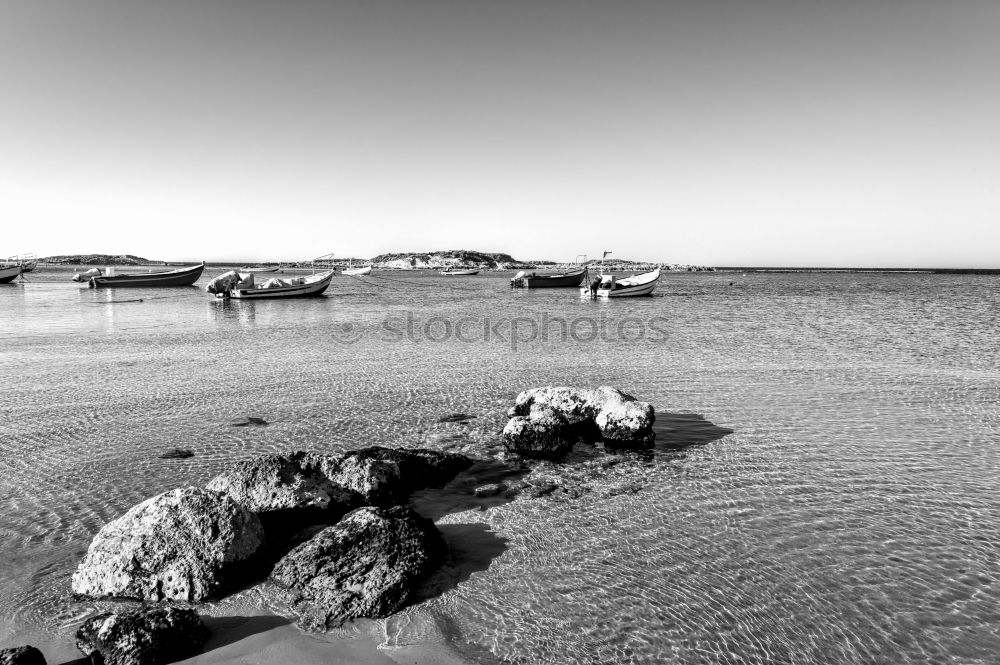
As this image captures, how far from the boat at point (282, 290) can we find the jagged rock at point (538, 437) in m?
41.3

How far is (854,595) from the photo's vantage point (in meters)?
4.89

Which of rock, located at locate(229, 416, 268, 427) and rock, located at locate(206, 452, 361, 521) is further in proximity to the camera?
rock, located at locate(229, 416, 268, 427)

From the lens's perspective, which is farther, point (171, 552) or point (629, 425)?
point (629, 425)

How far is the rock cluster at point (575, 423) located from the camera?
834 centimetres

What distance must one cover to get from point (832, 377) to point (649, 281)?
133 ft

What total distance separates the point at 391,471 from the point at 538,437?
98.9 inches

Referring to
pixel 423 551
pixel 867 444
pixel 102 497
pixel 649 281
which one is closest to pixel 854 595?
pixel 423 551

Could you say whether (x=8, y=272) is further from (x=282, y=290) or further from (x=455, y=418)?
(x=455, y=418)

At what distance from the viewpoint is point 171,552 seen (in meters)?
4.83

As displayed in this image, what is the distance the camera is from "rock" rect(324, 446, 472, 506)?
6.46 meters

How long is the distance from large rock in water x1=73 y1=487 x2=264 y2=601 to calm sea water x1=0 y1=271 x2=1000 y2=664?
268 mm

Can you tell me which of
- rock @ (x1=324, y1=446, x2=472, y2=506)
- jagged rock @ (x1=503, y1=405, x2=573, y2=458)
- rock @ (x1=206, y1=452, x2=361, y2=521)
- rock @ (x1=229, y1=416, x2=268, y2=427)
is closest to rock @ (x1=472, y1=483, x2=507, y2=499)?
rock @ (x1=324, y1=446, x2=472, y2=506)

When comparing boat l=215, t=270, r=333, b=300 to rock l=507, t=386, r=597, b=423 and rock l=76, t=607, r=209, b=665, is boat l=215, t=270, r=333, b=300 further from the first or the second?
rock l=76, t=607, r=209, b=665

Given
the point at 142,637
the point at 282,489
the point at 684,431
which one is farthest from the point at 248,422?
the point at 684,431
